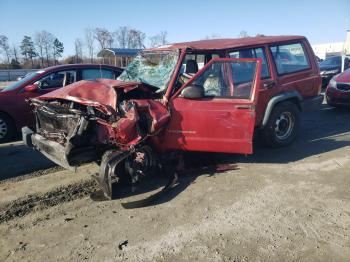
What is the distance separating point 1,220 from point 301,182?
151 inches

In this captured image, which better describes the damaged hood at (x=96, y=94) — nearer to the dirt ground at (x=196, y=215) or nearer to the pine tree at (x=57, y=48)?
the dirt ground at (x=196, y=215)

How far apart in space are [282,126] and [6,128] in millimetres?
5756

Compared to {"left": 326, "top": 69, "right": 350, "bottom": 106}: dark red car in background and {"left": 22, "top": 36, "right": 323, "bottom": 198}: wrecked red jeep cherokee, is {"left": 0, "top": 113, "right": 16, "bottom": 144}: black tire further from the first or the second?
{"left": 326, "top": 69, "right": 350, "bottom": 106}: dark red car in background

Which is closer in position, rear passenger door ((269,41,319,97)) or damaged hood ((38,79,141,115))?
damaged hood ((38,79,141,115))

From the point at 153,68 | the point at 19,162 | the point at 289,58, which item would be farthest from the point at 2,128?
the point at 289,58

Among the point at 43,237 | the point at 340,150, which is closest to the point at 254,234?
the point at 43,237

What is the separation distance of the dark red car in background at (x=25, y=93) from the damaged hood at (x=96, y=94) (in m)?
2.65

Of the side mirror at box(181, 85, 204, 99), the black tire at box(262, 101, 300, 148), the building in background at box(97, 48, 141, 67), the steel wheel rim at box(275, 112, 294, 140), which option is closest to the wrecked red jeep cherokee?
the side mirror at box(181, 85, 204, 99)

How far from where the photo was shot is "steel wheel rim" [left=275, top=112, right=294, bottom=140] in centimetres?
571

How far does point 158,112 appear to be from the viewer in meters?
4.27

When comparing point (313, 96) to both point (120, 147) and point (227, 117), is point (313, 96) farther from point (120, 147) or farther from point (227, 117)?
point (120, 147)

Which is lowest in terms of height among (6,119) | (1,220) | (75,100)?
(1,220)

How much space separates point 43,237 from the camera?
10.7 feet

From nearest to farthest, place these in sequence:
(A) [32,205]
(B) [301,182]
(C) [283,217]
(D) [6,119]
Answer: (C) [283,217] < (A) [32,205] < (B) [301,182] < (D) [6,119]
